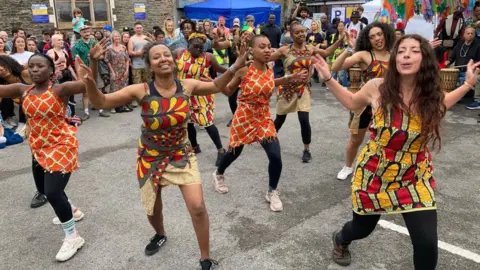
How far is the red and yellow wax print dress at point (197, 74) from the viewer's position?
5.13 m

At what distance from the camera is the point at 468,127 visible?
7.05 metres

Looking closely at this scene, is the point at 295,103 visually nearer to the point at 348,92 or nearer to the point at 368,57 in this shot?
the point at 368,57

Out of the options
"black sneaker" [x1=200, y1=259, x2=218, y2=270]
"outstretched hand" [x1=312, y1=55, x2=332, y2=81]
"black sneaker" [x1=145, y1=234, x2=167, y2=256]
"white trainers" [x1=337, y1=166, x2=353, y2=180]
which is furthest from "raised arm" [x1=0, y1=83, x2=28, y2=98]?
"white trainers" [x1=337, y1=166, x2=353, y2=180]

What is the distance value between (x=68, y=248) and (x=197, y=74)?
267 cm

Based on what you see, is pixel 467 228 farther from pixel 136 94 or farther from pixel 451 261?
pixel 136 94

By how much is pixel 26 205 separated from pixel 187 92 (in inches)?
101

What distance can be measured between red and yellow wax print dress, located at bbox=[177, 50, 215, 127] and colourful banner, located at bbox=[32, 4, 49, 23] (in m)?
10.5

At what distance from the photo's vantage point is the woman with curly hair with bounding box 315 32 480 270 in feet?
7.84

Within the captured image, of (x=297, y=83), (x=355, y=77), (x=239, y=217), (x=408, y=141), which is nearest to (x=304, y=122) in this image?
(x=297, y=83)

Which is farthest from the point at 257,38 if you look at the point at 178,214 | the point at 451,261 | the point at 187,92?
the point at 451,261

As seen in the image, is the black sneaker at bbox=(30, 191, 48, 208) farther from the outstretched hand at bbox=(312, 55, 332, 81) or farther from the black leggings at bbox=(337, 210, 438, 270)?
the black leggings at bbox=(337, 210, 438, 270)

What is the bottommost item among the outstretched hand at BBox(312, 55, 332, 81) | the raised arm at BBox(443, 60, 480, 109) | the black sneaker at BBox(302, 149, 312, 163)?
the black sneaker at BBox(302, 149, 312, 163)

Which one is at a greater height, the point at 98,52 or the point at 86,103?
the point at 98,52

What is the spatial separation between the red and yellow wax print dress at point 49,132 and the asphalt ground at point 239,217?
0.76 m
